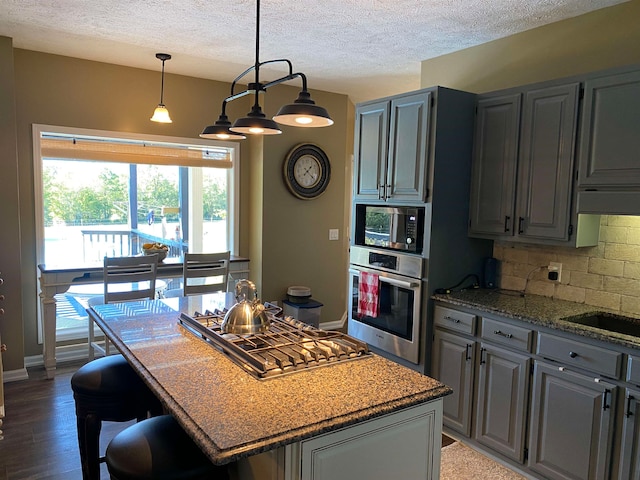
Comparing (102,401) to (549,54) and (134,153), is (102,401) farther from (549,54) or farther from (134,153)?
(549,54)

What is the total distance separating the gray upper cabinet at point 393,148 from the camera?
10.2ft

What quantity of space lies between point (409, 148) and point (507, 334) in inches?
52.2

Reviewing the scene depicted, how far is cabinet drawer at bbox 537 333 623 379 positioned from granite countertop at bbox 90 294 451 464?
1092mm

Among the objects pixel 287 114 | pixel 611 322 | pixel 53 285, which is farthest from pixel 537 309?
pixel 53 285

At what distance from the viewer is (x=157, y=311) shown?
255cm

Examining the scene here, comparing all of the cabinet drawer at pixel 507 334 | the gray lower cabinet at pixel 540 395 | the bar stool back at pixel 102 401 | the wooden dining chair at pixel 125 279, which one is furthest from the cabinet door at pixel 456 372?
the wooden dining chair at pixel 125 279

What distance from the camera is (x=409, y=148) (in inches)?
125

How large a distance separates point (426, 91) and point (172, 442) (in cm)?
249

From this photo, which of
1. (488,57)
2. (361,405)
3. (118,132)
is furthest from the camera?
(118,132)

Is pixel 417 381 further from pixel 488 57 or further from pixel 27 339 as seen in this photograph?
pixel 27 339

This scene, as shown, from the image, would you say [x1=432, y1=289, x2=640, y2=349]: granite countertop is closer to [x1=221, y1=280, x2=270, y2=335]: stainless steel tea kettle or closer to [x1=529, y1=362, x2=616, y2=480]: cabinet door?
[x1=529, y1=362, x2=616, y2=480]: cabinet door

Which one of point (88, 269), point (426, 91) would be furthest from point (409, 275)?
point (88, 269)

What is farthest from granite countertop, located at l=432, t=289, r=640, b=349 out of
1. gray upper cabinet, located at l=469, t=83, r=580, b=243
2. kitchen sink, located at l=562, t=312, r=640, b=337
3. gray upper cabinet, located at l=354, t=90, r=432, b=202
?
gray upper cabinet, located at l=354, t=90, r=432, b=202

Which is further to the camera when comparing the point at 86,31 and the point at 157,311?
the point at 86,31
